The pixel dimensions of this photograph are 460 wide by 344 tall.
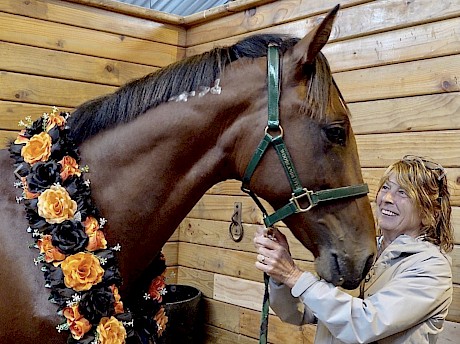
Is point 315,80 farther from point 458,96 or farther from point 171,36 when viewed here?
point 171,36

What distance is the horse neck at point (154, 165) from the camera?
3.56ft

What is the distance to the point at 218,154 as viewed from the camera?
110cm

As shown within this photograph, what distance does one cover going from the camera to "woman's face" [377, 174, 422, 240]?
4.34 ft

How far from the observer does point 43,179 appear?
1.07 m

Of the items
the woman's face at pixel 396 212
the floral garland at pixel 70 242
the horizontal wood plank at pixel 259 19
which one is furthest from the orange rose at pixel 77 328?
the horizontal wood plank at pixel 259 19

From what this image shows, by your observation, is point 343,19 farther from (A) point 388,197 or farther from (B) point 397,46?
(A) point 388,197

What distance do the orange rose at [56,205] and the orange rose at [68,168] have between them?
0.03 m

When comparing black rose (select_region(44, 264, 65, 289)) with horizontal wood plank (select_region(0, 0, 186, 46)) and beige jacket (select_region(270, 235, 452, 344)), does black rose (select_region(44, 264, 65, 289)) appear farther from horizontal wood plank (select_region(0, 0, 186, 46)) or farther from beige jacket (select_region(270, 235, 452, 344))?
horizontal wood plank (select_region(0, 0, 186, 46))

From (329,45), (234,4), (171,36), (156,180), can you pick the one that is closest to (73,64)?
(171,36)

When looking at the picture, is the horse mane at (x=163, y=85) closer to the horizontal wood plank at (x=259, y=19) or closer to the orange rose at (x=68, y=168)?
the orange rose at (x=68, y=168)

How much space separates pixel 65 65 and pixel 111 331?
63.5 inches

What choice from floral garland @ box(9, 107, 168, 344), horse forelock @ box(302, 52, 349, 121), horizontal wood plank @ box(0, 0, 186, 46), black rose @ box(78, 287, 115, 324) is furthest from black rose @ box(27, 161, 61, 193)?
horizontal wood plank @ box(0, 0, 186, 46)

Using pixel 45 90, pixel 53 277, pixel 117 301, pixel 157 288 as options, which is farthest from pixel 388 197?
pixel 45 90

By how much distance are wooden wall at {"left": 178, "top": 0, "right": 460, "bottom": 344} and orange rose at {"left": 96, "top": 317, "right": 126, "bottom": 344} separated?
42.1 inches
